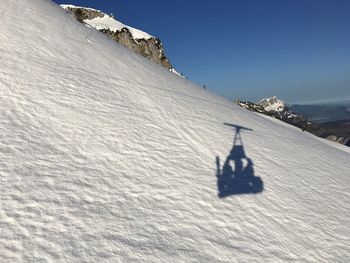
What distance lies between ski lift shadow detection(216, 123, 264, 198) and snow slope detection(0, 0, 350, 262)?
0.47ft

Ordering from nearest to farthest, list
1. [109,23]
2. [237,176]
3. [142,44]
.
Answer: [237,176], [142,44], [109,23]

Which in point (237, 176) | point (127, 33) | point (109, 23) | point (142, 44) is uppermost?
point (109, 23)

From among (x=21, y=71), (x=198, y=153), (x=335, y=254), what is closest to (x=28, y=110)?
(x=21, y=71)

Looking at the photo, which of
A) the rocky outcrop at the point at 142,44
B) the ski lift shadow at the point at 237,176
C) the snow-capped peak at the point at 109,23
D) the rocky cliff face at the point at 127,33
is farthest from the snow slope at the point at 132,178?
the snow-capped peak at the point at 109,23

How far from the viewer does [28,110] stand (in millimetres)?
9750

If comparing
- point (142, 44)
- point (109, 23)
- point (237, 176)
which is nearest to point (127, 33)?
point (142, 44)

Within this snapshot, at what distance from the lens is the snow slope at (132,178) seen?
607 centimetres

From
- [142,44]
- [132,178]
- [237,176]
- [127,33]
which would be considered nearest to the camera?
[132,178]

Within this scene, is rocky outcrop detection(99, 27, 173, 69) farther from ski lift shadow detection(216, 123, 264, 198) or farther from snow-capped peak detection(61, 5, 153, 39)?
ski lift shadow detection(216, 123, 264, 198)

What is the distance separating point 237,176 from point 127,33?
9829 centimetres

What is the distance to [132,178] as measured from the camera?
8242 mm

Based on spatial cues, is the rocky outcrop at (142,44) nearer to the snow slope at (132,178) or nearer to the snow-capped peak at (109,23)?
→ the snow-capped peak at (109,23)

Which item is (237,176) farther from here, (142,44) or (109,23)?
(109,23)

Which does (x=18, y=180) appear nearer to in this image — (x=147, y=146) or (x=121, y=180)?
(x=121, y=180)
